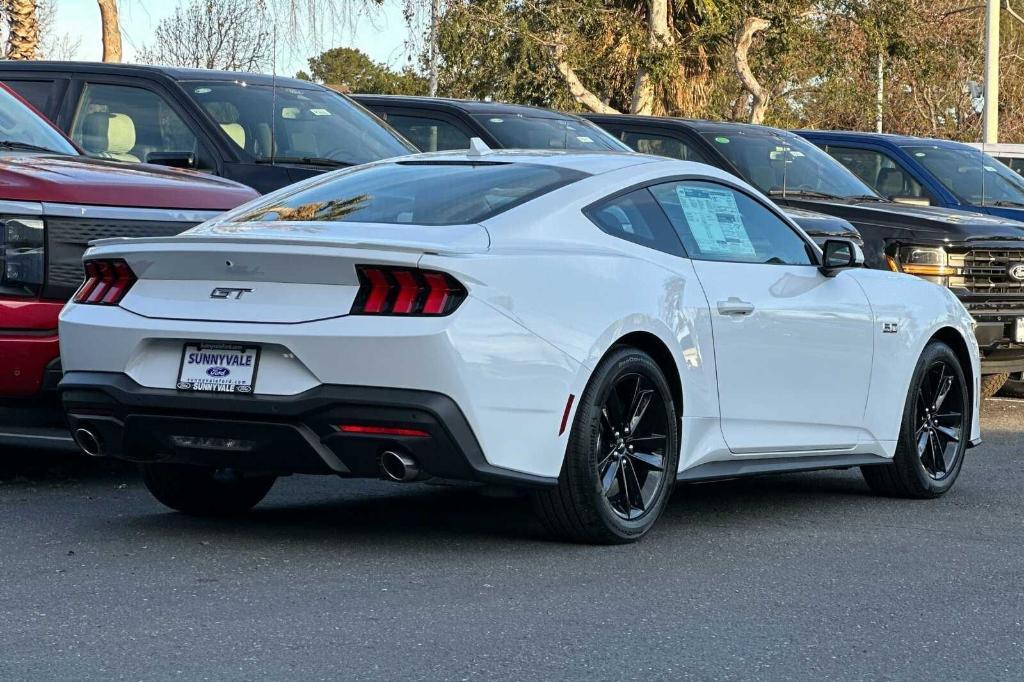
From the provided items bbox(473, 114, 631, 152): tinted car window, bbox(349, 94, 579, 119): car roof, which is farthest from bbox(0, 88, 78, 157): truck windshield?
bbox(349, 94, 579, 119): car roof

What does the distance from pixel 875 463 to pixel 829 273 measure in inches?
37.4

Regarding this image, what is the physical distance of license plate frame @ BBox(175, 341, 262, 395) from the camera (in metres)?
5.92

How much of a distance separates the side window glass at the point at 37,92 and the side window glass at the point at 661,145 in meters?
5.34

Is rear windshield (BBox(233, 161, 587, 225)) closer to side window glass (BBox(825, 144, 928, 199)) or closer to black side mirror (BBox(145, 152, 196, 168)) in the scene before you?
black side mirror (BBox(145, 152, 196, 168))

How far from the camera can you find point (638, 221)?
679cm

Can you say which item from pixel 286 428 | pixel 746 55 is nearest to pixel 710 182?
pixel 286 428

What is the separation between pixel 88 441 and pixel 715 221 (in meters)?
2.70

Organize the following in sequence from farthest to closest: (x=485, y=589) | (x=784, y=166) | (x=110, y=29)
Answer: (x=110, y=29) → (x=784, y=166) → (x=485, y=589)

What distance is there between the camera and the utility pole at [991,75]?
3228cm

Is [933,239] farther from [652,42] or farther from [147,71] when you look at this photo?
[652,42]

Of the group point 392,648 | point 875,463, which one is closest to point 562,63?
point 875,463

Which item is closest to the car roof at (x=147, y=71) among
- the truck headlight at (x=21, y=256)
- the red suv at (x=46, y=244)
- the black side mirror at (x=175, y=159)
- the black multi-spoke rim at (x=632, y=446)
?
the black side mirror at (x=175, y=159)

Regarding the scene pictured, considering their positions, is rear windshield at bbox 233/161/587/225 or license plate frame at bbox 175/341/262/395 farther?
rear windshield at bbox 233/161/587/225

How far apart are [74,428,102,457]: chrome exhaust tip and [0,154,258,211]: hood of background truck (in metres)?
1.49
